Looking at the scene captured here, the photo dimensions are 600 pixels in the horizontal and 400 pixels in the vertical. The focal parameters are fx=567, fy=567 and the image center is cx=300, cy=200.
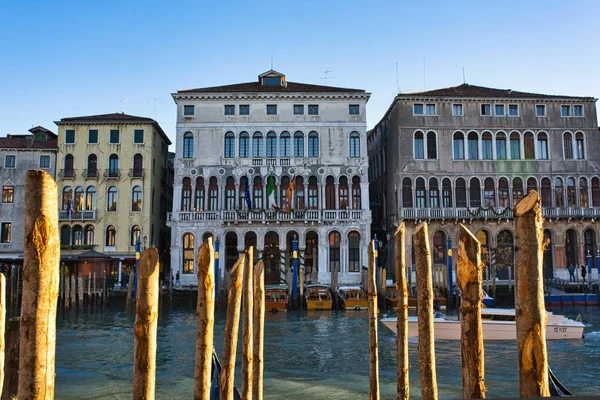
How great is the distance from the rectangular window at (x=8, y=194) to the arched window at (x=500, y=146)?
24174mm

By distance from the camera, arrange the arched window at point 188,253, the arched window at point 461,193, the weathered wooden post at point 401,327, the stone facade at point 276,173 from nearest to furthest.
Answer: the weathered wooden post at point 401,327 < the stone facade at point 276,173 < the arched window at point 188,253 < the arched window at point 461,193

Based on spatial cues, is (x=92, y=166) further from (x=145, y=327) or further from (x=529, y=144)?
(x=145, y=327)

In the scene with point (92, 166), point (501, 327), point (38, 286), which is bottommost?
point (501, 327)

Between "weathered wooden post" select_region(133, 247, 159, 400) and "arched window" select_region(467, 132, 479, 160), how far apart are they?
2536 cm

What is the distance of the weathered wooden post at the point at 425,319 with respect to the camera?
608 centimetres

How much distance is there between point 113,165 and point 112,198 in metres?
1.69

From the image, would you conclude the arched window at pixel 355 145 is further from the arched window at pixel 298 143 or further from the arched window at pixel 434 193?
the arched window at pixel 434 193

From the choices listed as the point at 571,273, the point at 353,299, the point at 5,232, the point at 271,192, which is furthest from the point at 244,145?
the point at 571,273

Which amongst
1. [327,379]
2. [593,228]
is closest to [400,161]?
[593,228]

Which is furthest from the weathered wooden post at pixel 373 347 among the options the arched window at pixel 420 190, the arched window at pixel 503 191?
the arched window at pixel 503 191

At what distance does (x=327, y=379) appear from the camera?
1095 cm

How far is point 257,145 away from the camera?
28516 millimetres

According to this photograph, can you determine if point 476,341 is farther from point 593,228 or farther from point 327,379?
point 593,228

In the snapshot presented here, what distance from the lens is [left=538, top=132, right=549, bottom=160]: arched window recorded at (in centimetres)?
2816
